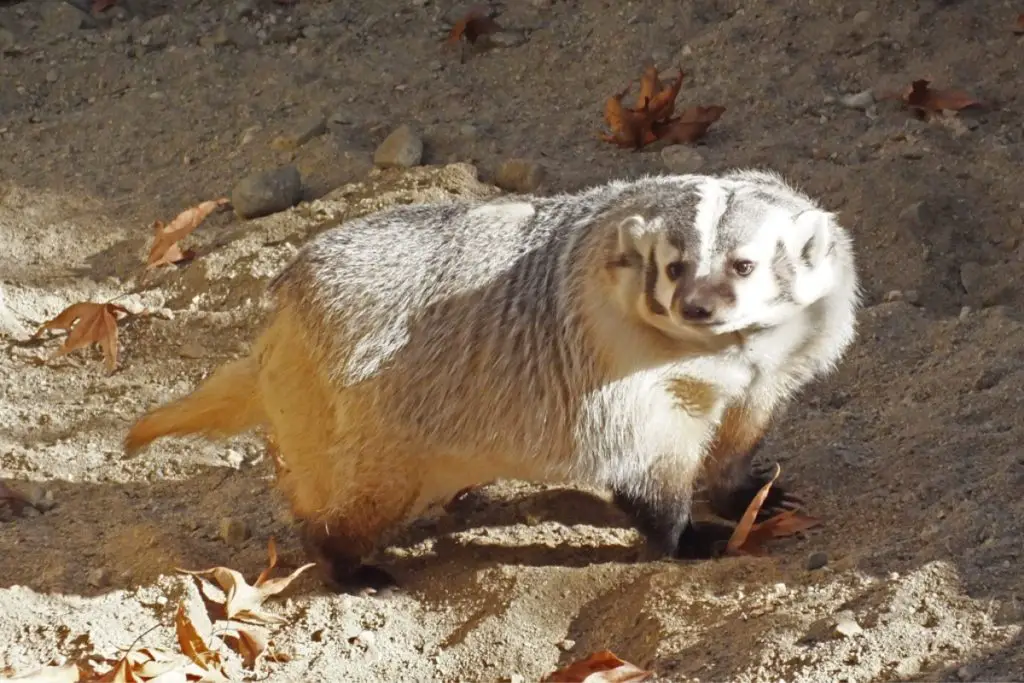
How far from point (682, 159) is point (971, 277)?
88cm

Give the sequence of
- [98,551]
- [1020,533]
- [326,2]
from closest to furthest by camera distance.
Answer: [1020,533]
[98,551]
[326,2]

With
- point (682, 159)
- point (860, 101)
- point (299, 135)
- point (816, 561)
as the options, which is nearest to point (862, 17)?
point (860, 101)

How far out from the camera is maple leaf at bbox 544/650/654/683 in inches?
87.4

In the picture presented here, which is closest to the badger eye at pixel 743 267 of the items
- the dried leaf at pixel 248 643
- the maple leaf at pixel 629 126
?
the dried leaf at pixel 248 643

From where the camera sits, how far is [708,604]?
2453 mm

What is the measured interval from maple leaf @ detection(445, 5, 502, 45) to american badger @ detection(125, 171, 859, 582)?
184cm

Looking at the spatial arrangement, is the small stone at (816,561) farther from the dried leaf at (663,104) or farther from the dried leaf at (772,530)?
the dried leaf at (663,104)

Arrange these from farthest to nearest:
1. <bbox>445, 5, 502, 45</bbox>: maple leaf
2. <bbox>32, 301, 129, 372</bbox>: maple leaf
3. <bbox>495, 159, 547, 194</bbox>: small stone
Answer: <bbox>445, 5, 502, 45</bbox>: maple leaf, <bbox>495, 159, 547, 194</bbox>: small stone, <bbox>32, 301, 129, 372</bbox>: maple leaf

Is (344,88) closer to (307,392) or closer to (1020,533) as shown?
(307,392)

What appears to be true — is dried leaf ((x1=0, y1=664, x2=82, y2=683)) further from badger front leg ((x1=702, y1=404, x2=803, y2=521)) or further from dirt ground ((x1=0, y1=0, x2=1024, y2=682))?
badger front leg ((x1=702, y1=404, x2=803, y2=521))

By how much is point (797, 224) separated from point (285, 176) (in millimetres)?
1897

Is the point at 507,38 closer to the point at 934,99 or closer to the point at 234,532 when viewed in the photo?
the point at 934,99

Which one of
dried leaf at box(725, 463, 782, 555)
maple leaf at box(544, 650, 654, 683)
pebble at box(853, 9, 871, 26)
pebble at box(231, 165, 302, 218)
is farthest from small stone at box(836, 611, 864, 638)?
pebble at box(853, 9, 871, 26)

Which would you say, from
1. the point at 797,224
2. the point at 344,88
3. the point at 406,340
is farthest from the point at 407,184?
the point at 797,224
